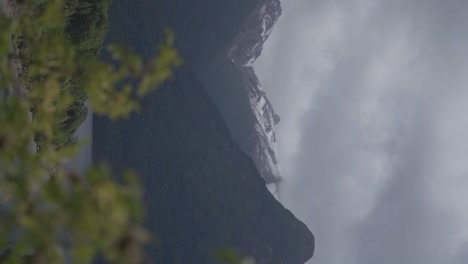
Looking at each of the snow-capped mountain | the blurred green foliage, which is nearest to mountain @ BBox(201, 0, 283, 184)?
the snow-capped mountain

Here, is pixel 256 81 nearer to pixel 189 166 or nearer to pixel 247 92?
pixel 247 92

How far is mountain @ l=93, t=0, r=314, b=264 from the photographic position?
8800cm

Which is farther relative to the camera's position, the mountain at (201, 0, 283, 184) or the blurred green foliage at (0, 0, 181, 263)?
the mountain at (201, 0, 283, 184)

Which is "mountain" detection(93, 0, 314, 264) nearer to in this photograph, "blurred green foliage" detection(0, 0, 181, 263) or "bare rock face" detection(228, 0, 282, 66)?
"bare rock face" detection(228, 0, 282, 66)

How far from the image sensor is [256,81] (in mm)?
167375

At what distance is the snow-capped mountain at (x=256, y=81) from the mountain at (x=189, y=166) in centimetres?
2375

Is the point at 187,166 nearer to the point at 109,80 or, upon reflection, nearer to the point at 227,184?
the point at 227,184

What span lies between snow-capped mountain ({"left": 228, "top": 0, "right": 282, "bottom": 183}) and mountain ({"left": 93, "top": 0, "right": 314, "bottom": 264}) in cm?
2375

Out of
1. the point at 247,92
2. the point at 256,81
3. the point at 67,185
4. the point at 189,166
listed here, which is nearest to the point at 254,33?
the point at 247,92

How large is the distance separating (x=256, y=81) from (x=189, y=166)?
241 ft

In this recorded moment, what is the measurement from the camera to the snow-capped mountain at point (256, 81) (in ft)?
485

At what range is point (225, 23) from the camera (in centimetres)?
13212

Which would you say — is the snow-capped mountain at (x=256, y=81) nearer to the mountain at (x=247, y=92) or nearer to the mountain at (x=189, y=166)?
the mountain at (x=247, y=92)

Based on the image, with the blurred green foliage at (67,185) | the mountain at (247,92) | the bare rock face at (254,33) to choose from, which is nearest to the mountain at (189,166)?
the mountain at (247,92)
